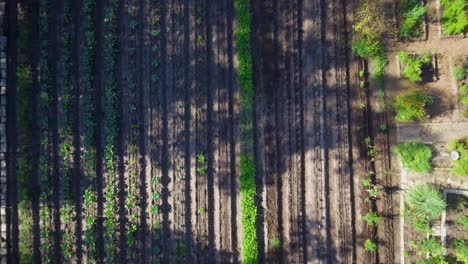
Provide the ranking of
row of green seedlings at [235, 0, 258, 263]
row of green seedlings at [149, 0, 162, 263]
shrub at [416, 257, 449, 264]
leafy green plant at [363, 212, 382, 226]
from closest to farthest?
shrub at [416, 257, 449, 264] < leafy green plant at [363, 212, 382, 226] < row of green seedlings at [235, 0, 258, 263] < row of green seedlings at [149, 0, 162, 263]

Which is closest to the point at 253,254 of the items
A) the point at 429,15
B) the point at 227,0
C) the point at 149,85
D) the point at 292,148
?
the point at 292,148

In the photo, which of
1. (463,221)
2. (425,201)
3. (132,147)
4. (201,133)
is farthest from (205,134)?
(463,221)

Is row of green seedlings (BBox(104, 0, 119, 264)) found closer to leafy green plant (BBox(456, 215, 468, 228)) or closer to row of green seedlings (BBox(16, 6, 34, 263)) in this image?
row of green seedlings (BBox(16, 6, 34, 263))

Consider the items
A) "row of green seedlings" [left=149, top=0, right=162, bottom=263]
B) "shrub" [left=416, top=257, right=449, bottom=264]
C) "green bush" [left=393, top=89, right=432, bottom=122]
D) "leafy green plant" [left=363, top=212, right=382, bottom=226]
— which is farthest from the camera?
"row of green seedlings" [left=149, top=0, right=162, bottom=263]

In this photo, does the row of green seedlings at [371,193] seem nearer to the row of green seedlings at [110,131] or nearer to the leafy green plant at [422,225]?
the leafy green plant at [422,225]

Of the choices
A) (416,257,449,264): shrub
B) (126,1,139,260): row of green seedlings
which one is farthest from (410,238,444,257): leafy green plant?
(126,1,139,260): row of green seedlings

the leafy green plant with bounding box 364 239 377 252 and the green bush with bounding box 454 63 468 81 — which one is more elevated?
the green bush with bounding box 454 63 468 81

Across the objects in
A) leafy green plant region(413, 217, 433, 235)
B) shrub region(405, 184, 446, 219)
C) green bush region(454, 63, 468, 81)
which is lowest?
leafy green plant region(413, 217, 433, 235)
